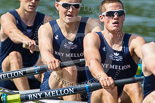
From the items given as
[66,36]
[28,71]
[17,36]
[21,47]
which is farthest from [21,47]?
[66,36]

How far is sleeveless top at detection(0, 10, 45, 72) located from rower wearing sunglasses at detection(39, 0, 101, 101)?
2.50ft

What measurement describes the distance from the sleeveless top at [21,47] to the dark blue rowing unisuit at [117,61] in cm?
167

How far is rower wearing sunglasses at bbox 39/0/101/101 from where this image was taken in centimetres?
609

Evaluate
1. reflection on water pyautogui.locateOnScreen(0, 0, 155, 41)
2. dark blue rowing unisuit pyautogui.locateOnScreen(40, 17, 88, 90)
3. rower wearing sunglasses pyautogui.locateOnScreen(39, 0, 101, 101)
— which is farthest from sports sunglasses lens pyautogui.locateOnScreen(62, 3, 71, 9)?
reflection on water pyautogui.locateOnScreen(0, 0, 155, 41)

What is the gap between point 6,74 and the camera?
20.8ft

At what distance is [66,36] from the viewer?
622 centimetres

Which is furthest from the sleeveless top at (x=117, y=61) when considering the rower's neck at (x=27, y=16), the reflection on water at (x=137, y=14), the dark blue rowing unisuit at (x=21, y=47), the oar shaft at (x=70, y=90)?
the reflection on water at (x=137, y=14)

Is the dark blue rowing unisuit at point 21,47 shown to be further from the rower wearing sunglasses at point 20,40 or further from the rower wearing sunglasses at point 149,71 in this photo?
the rower wearing sunglasses at point 149,71

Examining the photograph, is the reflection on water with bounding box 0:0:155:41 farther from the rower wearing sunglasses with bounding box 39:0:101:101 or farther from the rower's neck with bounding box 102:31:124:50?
the rower's neck with bounding box 102:31:124:50

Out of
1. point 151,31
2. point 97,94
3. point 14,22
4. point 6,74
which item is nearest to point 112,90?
point 97,94

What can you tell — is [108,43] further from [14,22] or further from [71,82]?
[14,22]

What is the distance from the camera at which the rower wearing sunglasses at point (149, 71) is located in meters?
4.62

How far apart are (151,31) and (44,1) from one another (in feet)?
11.9

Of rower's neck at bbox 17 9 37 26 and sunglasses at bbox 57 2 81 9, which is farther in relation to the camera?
rower's neck at bbox 17 9 37 26
